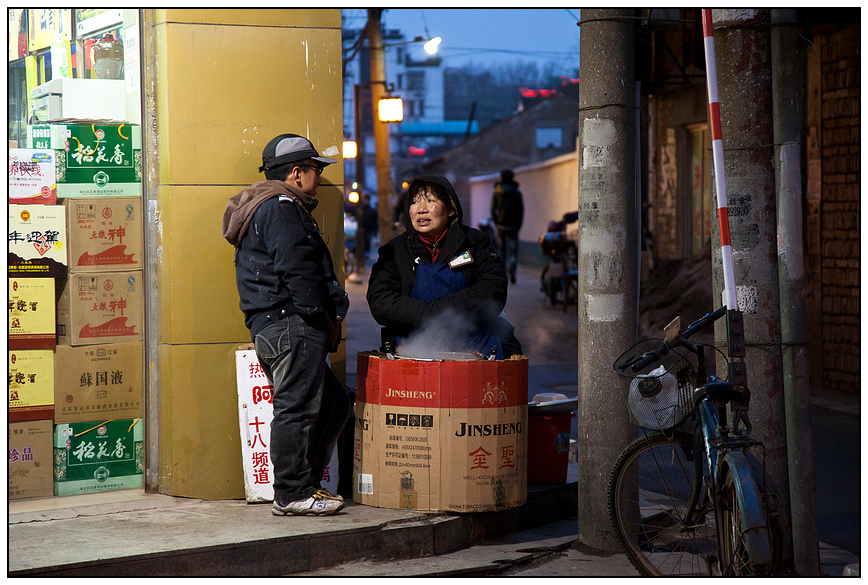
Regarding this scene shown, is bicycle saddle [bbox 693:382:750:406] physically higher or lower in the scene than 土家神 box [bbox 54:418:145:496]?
higher

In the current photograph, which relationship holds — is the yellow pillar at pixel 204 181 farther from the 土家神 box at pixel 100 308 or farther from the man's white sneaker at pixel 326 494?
the man's white sneaker at pixel 326 494

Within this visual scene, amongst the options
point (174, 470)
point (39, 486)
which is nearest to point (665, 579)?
point (174, 470)

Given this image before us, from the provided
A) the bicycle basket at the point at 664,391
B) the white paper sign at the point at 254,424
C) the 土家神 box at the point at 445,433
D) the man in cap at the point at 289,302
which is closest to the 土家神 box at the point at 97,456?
the white paper sign at the point at 254,424

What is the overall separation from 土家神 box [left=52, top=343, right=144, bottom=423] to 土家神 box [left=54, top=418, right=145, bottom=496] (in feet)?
0.20

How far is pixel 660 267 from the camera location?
1544 centimetres

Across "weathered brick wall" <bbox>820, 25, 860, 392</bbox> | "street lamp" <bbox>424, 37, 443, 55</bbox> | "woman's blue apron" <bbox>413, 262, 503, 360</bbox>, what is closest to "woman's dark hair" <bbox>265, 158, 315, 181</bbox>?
"woman's blue apron" <bbox>413, 262, 503, 360</bbox>

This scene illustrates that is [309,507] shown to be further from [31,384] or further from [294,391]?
[31,384]

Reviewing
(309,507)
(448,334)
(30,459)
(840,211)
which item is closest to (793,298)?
(448,334)

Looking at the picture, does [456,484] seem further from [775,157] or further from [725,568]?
[775,157]

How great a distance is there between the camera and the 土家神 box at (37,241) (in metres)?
4.87

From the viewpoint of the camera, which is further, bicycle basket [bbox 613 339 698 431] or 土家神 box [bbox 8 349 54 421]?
土家神 box [bbox 8 349 54 421]

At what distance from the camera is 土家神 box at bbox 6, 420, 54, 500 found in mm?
4883

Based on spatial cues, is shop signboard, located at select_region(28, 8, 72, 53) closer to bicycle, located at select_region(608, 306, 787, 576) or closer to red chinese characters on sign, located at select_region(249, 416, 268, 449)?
red chinese characters on sign, located at select_region(249, 416, 268, 449)

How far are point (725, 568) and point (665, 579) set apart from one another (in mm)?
450
